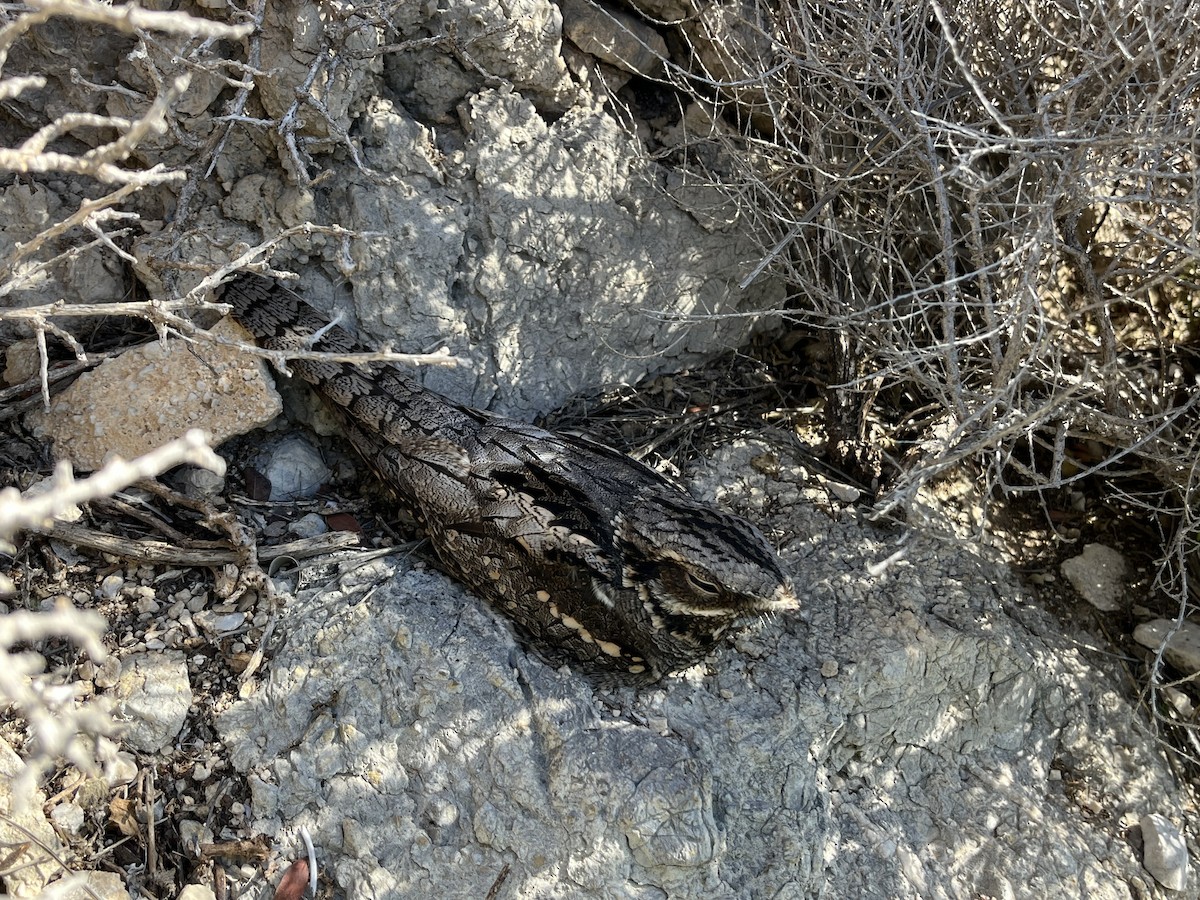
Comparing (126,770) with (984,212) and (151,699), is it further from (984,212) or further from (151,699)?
(984,212)

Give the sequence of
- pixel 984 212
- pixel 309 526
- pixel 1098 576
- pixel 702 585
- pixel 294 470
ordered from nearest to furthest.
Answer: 1. pixel 702 585
2. pixel 984 212
3. pixel 309 526
4. pixel 294 470
5. pixel 1098 576

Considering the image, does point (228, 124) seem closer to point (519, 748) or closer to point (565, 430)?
point (565, 430)

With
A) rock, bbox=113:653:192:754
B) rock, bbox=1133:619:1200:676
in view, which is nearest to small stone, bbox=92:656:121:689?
rock, bbox=113:653:192:754

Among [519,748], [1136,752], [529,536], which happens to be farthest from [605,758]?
[1136,752]

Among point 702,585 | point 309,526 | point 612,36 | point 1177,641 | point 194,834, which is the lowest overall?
point 194,834

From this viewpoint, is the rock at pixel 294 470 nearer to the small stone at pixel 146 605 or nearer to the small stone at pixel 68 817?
the small stone at pixel 146 605

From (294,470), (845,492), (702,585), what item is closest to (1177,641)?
(845,492)
